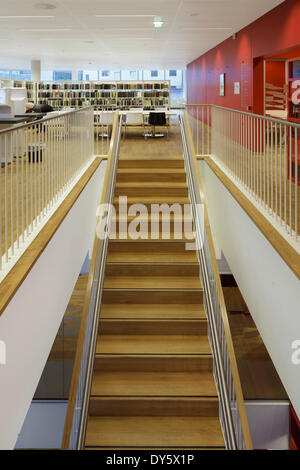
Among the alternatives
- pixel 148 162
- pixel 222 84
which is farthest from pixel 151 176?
pixel 222 84

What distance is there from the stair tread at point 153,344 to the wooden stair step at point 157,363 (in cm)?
13

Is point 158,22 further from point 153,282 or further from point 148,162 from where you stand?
point 153,282

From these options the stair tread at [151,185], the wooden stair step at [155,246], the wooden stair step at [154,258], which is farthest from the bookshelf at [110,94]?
the wooden stair step at [154,258]

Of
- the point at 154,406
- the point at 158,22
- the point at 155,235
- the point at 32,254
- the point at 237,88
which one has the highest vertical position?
the point at 158,22

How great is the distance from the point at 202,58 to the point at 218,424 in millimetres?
15397

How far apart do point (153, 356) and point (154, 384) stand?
0.31 meters

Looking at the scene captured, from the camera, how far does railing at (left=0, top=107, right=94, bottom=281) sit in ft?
12.7

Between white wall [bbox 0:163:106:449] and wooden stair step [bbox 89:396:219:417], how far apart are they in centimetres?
107

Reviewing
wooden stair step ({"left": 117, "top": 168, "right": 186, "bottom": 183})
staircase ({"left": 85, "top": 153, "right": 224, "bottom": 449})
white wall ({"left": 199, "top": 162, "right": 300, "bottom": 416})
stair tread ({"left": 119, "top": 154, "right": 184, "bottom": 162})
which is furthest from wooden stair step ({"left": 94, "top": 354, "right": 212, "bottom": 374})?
stair tread ({"left": 119, "top": 154, "right": 184, "bottom": 162})

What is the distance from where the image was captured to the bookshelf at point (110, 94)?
17.8 meters

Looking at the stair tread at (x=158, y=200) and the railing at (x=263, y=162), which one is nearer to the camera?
the railing at (x=263, y=162)

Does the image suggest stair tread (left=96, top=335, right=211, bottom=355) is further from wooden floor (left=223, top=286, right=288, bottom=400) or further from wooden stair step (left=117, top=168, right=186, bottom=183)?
wooden floor (left=223, top=286, right=288, bottom=400)

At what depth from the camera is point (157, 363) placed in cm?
583

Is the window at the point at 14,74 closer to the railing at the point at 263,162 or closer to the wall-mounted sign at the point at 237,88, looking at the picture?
the wall-mounted sign at the point at 237,88
